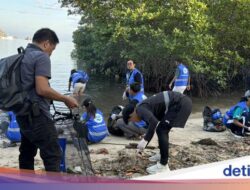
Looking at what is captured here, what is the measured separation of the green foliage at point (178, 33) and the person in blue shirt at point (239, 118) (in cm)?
809

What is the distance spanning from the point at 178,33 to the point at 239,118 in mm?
8598

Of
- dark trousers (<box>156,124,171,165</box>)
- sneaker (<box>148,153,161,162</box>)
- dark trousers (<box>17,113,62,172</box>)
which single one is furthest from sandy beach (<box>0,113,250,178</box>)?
dark trousers (<box>17,113,62,172</box>)

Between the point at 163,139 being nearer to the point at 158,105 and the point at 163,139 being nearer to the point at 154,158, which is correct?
the point at 158,105

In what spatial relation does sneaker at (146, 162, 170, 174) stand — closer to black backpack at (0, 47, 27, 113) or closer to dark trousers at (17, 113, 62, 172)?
dark trousers at (17, 113, 62, 172)

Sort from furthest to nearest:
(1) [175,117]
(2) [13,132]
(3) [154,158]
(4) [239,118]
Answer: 1. (4) [239,118]
2. (2) [13,132]
3. (3) [154,158]
4. (1) [175,117]

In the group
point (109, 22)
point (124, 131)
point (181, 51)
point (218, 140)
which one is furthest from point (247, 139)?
point (109, 22)

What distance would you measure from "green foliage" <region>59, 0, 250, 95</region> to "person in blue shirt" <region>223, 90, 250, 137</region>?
8.09 metres

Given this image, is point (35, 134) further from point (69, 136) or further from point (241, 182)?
point (241, 182)

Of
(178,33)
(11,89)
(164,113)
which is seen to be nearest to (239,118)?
(164,113)

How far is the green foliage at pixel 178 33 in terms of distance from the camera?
16672 millimetres

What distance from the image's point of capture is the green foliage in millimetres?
16672

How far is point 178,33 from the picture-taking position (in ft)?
53.9

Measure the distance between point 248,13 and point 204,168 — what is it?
15998mm

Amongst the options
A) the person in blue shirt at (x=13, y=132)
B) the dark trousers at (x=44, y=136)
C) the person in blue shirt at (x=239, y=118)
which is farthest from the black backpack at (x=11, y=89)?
the person in blue shirt at (x=239, y=118)
